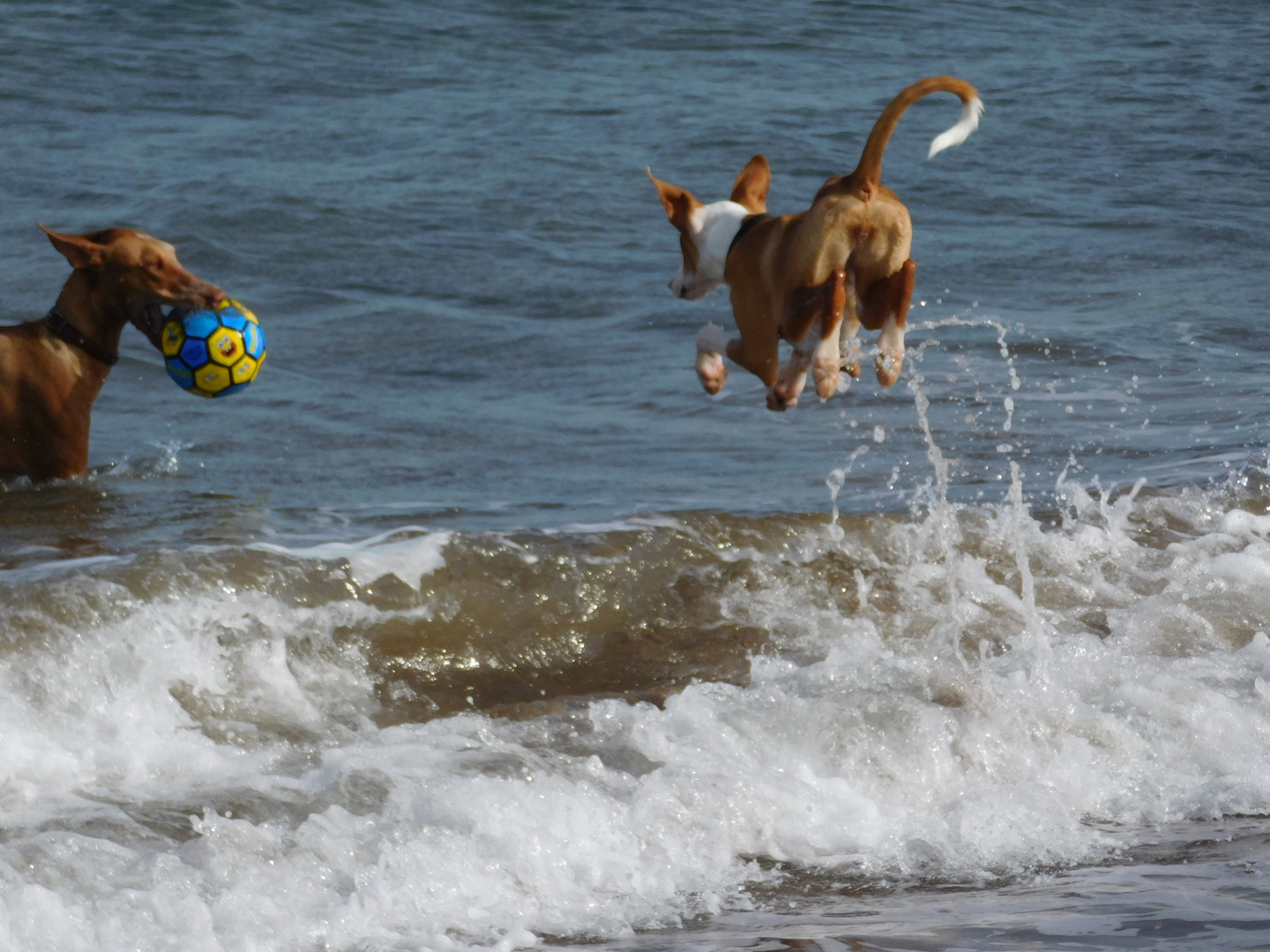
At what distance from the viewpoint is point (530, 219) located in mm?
14648

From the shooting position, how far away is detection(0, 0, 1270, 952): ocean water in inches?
174

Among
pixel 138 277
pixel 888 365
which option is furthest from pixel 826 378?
pixel 138 277

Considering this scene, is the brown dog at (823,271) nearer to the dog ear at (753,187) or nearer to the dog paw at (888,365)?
the dog paw at (888,365)

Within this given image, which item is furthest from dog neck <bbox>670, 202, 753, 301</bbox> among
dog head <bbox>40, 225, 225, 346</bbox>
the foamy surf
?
dog head <bbox>40, 225, 225, 346</bbox>

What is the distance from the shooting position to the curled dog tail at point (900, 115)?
516 cm

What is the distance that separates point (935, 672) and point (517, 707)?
59.2 inches

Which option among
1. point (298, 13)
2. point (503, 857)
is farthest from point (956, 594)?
point (298, 13)

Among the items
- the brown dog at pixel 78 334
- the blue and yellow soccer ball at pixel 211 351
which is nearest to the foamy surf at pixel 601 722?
the blue and yellow soccer ball at pixel 211 351

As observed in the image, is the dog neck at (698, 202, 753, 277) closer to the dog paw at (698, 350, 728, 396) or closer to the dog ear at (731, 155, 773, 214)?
the dog ear at (731, 155, 773, 214)

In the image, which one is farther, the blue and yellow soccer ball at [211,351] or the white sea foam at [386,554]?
the blue and yellow soccer ball at [211,351]

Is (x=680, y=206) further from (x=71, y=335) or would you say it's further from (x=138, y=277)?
(x=71, y=335)

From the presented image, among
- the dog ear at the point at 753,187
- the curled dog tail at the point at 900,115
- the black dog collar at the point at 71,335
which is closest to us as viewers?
the curled dog tail at the point at 900,115

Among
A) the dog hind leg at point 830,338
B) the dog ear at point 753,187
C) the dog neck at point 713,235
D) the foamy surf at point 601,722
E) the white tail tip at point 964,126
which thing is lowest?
the foamy surf at point 601,722

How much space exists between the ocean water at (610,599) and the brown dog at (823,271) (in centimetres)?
53
